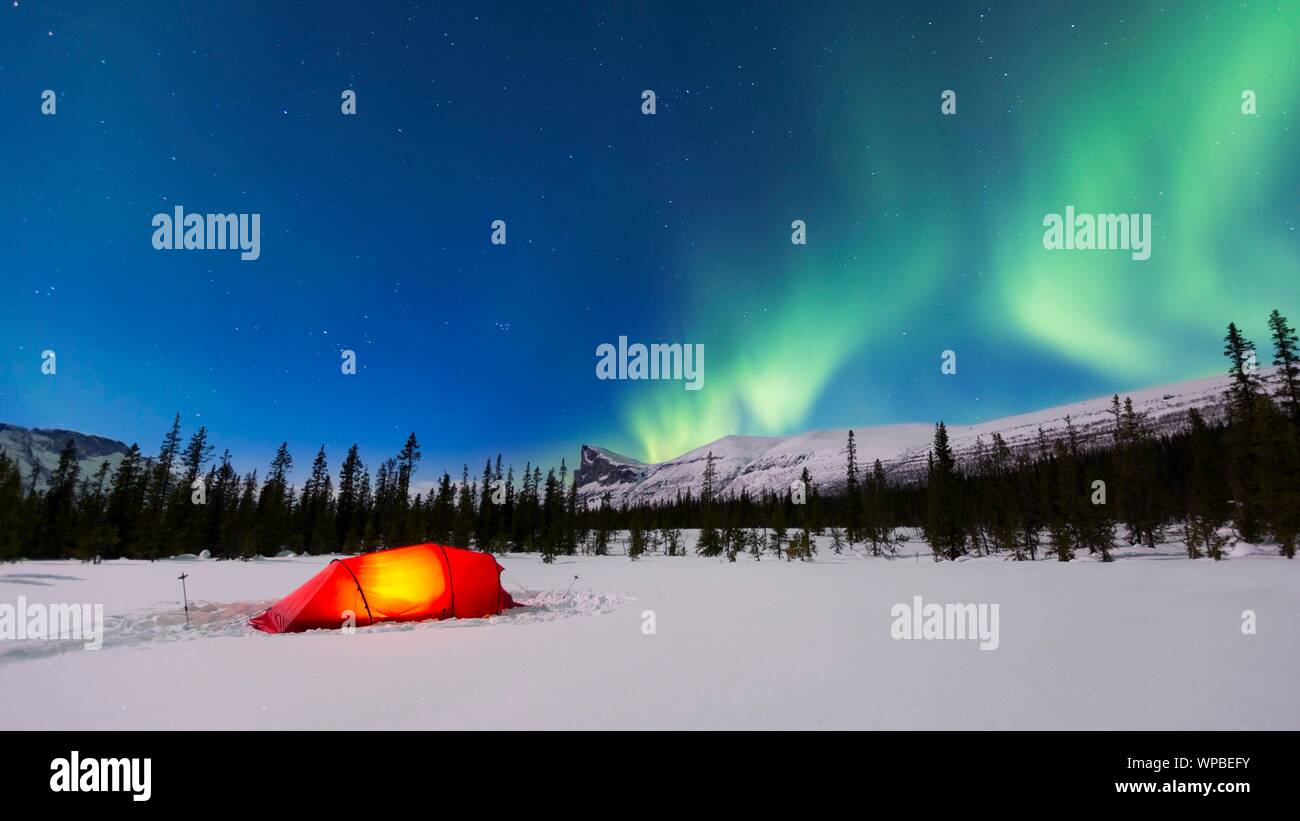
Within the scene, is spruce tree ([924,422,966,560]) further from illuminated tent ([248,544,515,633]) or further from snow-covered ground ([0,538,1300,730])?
illuminated tent ([248,544,515,633])

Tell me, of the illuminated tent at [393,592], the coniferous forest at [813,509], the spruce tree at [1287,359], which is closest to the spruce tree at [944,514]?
the coniferous forest at [813,509]

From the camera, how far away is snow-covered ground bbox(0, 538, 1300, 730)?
512cm

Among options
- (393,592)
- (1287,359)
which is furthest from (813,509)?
(393,592)

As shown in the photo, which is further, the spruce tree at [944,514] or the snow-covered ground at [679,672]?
the spruce tree at [944,514]

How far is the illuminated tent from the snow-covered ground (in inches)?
24.7

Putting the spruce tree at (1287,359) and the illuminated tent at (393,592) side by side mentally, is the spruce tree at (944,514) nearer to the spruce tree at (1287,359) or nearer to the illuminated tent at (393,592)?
the spruce tree at (1287,359)

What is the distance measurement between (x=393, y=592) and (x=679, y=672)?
26.7ft

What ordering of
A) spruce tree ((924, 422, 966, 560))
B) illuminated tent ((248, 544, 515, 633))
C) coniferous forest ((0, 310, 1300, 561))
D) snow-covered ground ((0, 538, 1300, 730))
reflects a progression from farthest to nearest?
spruce tree ((924, 422, 966, 560)) → coniferous forest ((0, 310, 1300, 561)) → illuminated tent ((248, 544, 515, 633)) → snow-covered ground ((0, 538, 1300, 730))

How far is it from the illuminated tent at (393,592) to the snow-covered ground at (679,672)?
63cm

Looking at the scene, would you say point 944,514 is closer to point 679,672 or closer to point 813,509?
point 813,509

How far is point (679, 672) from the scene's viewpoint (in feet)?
22.7

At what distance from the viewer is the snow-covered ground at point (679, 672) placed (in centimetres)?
512

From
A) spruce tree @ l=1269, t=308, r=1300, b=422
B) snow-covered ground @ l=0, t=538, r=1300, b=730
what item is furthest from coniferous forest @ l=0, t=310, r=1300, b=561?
snow-covered ground @ l=0, t=538, r=1300, b=730

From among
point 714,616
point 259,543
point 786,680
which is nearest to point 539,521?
point 259,543
